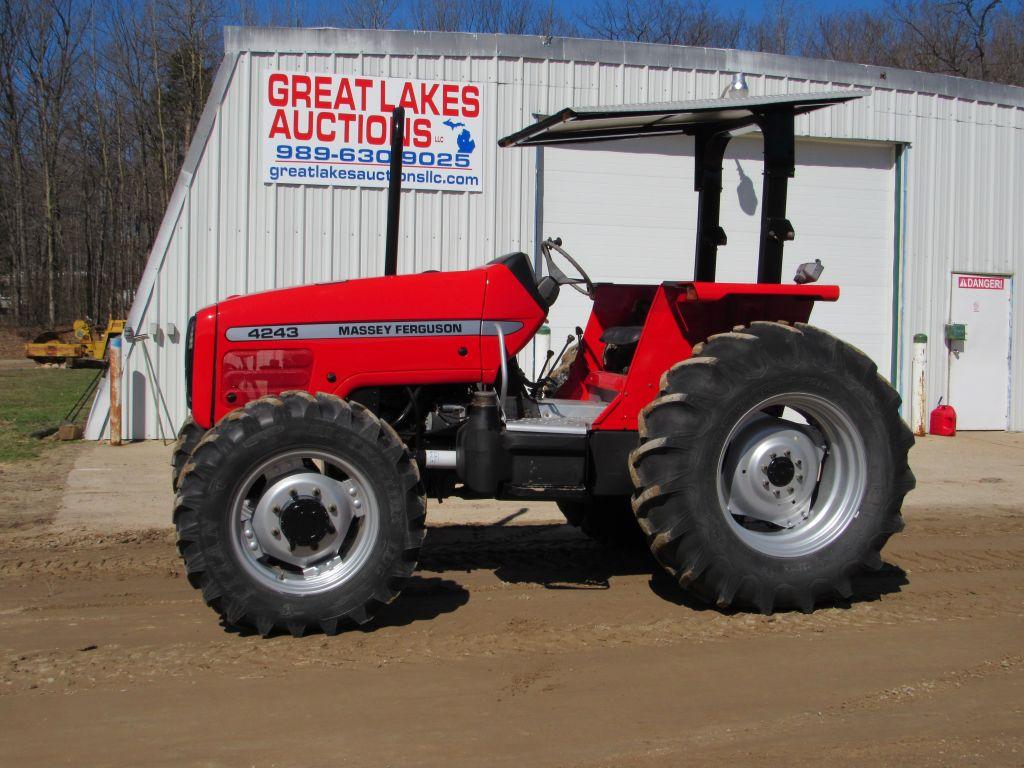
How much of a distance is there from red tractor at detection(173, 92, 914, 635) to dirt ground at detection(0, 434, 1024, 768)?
309mm

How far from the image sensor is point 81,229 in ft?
125

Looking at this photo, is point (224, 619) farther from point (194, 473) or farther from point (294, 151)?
point (294, 151)

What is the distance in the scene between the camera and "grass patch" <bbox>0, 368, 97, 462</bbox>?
410 inches

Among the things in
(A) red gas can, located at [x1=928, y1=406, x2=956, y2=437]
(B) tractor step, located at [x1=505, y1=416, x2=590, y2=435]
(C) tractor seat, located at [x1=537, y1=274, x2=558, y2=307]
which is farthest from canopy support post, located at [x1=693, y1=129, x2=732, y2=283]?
(A) red gas can, located at [x1=928, y1=406, x2=956, y2=437]

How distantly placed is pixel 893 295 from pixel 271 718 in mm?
11282

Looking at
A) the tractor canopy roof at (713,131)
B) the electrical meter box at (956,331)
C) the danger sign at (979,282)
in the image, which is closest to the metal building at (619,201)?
the danger sign at (979,282)

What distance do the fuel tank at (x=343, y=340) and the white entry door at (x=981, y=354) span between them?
1005 centimetres

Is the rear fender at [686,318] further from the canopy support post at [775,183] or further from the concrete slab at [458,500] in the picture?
the concrete slab at [458,500]

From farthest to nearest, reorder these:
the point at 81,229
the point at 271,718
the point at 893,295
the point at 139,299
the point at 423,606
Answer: the point at 81,229 → the point at 893,295 → the point at 139,299 → the point at 423,606 → the point at 271,718

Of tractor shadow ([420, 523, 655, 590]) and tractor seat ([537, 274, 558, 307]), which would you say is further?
tractor shadow ([420, 523, 655, 590])

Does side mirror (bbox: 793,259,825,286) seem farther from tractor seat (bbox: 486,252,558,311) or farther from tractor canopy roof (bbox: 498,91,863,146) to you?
tractor seat (bbox: 486,252,558,311)

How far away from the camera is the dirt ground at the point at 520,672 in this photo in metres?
3.18

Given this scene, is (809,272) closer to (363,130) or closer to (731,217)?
(363,130)

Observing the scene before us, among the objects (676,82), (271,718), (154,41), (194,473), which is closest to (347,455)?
(194,473)
